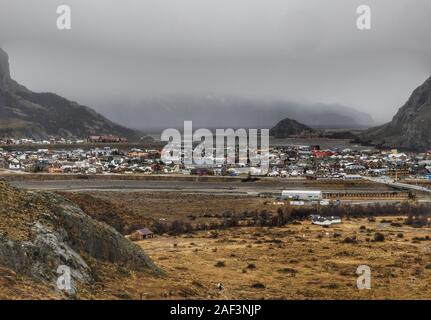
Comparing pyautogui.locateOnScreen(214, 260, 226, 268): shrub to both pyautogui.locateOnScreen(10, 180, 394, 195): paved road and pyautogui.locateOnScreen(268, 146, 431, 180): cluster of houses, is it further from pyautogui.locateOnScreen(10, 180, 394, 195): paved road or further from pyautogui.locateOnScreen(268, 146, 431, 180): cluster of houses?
pyautogui.locateOnScreen(268, 146, 431, 180): cluster of houses

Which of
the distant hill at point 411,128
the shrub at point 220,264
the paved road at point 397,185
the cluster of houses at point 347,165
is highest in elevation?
the distant hill at point 411,128

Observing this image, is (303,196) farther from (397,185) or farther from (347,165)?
(347,165)

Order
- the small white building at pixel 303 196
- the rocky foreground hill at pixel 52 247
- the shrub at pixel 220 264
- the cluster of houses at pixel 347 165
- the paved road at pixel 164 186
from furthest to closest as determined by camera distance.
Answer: the cluster of houses at pixel 347 165 → the paved road at pixel 164 186 → the small white building at pixel 303 196 → the shrub at pixel 220 264 → the rocky foreground hill at pixel 52 247

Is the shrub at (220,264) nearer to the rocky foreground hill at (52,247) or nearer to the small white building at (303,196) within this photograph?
the rocky foreground hill at (52,247)

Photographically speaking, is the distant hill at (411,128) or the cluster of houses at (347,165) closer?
the cluster of houses at (347,165)

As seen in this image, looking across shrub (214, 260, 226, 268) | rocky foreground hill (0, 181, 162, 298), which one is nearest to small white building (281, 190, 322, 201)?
shrub (214, 260, 226, 268)

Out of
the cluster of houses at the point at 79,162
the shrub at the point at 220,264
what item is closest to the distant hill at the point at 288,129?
the cluster of houses at the point at 79,162

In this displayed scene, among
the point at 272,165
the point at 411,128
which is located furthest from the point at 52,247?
the point at 411,128
